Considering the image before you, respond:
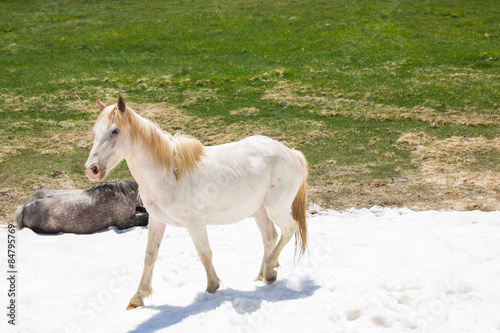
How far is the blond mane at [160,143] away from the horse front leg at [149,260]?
0.78m

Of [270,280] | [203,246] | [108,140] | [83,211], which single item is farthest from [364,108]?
[108,140]

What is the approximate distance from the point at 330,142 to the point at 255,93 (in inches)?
195

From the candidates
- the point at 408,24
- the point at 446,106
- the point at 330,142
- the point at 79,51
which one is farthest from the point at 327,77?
the point at 79,51

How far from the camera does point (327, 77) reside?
19562 millimetres

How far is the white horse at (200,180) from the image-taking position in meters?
5.62

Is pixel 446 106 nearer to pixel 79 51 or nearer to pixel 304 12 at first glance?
pixel 304 12

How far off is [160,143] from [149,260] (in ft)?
4.94

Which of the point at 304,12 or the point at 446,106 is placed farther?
the point at 304,12

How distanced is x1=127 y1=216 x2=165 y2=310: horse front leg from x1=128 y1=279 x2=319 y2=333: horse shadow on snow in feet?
0.63

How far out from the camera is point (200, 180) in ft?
20.0

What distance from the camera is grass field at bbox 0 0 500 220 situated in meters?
11.9

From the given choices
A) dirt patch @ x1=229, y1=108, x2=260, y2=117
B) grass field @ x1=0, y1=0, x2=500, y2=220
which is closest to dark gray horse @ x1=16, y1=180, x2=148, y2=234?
grass field @ x1=0, y1=0, x2=500, y2=220

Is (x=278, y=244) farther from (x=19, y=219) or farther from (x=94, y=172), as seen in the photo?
(x=19, y=219)

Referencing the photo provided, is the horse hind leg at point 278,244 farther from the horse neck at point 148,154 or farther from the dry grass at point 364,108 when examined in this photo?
the dry grass at point 364,108
